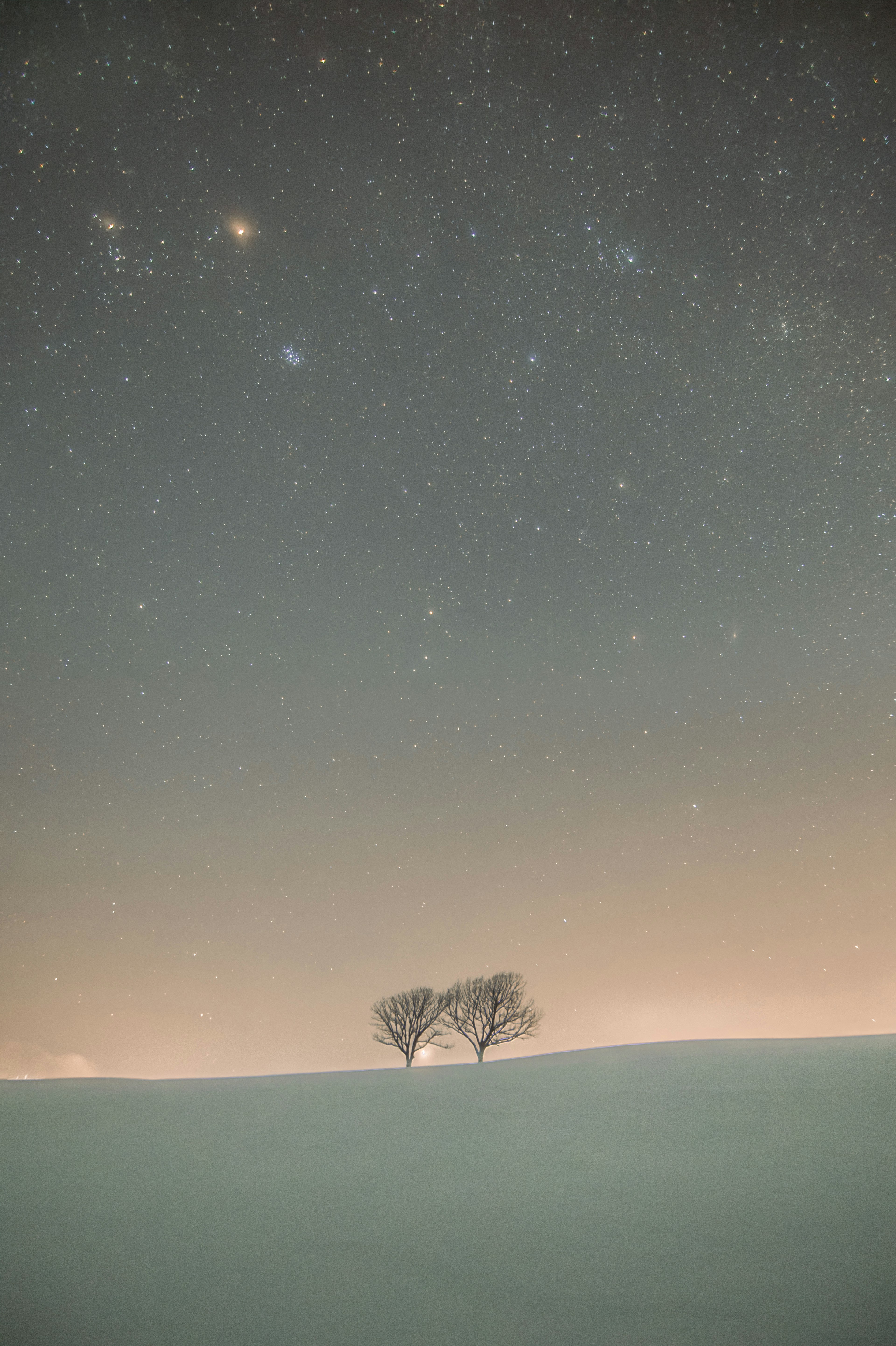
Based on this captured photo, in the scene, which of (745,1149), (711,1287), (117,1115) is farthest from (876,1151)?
(117,1115)

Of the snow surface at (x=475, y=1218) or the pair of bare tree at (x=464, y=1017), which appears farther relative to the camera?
the pair of bare tree at (x=464, y=1017)

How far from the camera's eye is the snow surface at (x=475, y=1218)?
118 inches

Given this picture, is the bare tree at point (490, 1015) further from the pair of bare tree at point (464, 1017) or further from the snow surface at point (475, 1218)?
the snow surface at point (475, 1218)

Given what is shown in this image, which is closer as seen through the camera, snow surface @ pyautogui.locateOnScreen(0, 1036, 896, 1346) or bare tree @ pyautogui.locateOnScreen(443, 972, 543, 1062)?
snow surface @ pyautogui.locateOnScreen(0, 1036, 896, 1346)

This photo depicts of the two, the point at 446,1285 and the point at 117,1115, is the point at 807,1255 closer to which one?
the point at 446,1285

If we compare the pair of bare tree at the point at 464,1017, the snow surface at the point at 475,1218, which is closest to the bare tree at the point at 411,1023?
the pair of bare tree at the point at 464,1017

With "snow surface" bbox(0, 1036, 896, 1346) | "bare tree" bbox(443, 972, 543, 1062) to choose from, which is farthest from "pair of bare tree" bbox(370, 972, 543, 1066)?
"snow surface" bbox(0, 1036, 896, 1346)

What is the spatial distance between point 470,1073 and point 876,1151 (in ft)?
19.4

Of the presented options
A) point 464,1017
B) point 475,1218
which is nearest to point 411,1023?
point 464,1017

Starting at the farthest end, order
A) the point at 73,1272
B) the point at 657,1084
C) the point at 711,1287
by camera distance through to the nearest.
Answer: the point at 657,1084, the point at 73,1272, the point at 711,1287

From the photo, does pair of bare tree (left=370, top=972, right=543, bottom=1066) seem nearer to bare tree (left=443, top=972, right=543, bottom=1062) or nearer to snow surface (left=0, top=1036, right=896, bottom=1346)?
bare tree (left=443, top=972, right=543, bottom=1062)

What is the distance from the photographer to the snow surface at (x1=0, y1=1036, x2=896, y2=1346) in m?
2.99

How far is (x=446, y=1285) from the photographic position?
328 centimetres

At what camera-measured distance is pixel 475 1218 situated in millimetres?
4043
